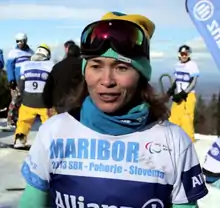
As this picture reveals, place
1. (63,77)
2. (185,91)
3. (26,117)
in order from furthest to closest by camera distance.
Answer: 1. (185,91)
2. (26,117)
3. (63,77)

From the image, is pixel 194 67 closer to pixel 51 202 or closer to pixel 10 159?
pixel 10 159

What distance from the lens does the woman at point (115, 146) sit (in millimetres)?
1919

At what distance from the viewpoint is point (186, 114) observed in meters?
9.68

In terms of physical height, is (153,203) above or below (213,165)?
A: above

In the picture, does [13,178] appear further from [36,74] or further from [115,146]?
[115,146]

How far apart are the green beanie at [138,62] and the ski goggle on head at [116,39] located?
0.01 meters

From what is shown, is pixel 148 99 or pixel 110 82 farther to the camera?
pixel 148 99

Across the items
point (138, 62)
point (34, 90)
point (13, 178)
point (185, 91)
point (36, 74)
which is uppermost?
point (138, 62)

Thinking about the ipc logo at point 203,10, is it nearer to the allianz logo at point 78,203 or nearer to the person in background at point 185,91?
the person in background at point 185,91

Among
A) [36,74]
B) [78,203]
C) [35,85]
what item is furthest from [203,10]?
[78,203]

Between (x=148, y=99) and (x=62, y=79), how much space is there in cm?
499

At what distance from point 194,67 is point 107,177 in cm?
787

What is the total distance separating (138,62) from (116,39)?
105 millimetres

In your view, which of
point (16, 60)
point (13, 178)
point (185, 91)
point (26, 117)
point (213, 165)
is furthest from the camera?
point (16, 60)
